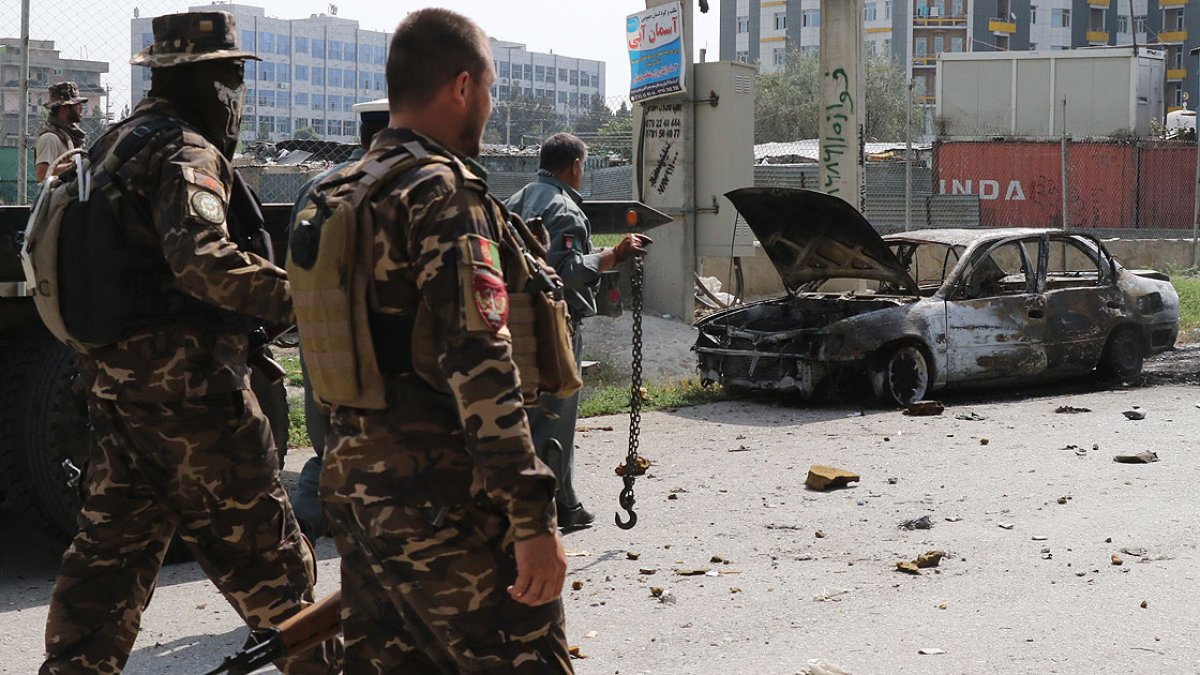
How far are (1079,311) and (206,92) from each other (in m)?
9.53

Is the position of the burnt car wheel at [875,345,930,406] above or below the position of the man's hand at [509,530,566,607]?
below

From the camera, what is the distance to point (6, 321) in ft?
19.9

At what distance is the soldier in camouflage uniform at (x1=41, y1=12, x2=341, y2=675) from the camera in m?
3.86

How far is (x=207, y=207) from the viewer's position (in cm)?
378

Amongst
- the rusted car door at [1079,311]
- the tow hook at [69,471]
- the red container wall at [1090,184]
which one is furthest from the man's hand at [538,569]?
the red container wall at [1090,184]

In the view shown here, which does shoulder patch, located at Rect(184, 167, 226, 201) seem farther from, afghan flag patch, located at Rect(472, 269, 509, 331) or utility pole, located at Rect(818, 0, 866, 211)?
utility pole, located at Rect(818, 0, 866, 211)

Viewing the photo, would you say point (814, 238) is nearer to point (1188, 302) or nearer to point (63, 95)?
point (63, 95)

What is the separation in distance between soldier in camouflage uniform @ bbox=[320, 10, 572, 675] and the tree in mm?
55389

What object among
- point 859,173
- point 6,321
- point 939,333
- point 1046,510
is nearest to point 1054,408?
point 939,333

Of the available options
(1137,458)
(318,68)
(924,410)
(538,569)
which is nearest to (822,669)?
(538,569)

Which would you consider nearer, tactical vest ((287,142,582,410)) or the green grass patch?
tactical vest ((287,142,582,410))

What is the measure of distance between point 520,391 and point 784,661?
8.22 feet

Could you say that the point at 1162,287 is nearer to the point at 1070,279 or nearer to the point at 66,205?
the point at 1070,279

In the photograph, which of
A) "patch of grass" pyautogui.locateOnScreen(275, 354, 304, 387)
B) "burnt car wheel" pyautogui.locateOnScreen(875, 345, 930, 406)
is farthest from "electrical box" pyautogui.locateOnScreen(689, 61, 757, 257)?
"patch of grass" pyautogui.locateOnScreen(275, 354, 304, 387)
